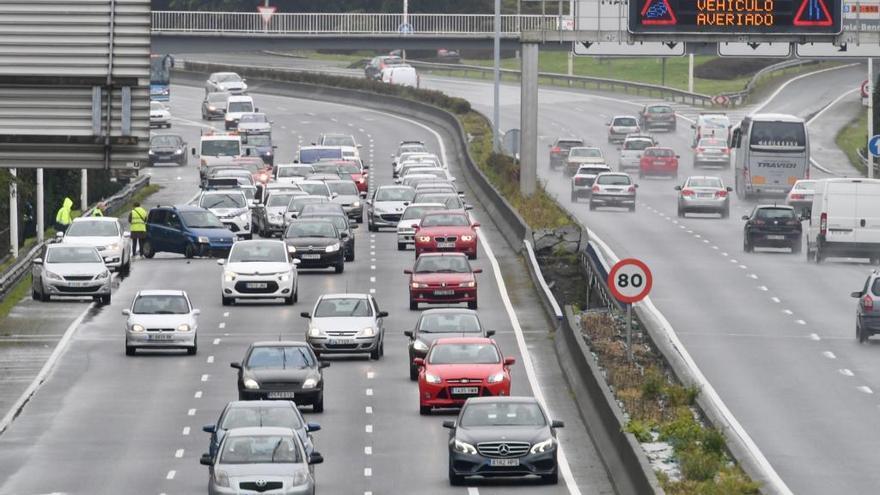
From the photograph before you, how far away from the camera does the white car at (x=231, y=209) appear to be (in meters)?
61.6

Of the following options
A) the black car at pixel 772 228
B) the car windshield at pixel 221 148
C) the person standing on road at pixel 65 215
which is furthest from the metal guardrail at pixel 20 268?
the black car at pixel 772 228

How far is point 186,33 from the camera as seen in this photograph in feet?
328

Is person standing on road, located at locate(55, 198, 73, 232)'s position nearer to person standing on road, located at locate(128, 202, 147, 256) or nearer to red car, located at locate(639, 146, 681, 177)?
person standing on road, located at locate(128, 202, 147, 256)

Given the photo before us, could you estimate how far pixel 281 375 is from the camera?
33781 mm

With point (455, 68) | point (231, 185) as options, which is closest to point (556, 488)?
point (231, 185)

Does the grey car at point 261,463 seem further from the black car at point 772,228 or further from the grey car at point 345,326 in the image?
the black car at point 772,228

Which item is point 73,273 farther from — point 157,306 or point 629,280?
point 629,280

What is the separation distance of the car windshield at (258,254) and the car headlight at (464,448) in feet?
69.1

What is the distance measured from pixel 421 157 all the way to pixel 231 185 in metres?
12.8

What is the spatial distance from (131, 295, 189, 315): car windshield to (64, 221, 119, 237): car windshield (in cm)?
1292

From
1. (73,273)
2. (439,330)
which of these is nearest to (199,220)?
(73,273)

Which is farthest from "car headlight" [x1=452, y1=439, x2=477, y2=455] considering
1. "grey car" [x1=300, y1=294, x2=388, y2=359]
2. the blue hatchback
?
the blue hatchback

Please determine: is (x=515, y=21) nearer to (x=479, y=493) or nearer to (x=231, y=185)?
(x=231, y=185)

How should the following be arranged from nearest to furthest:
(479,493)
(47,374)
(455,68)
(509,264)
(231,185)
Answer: (479,493) → (47,374) → (509,264) → (231,185) → (455,68)
